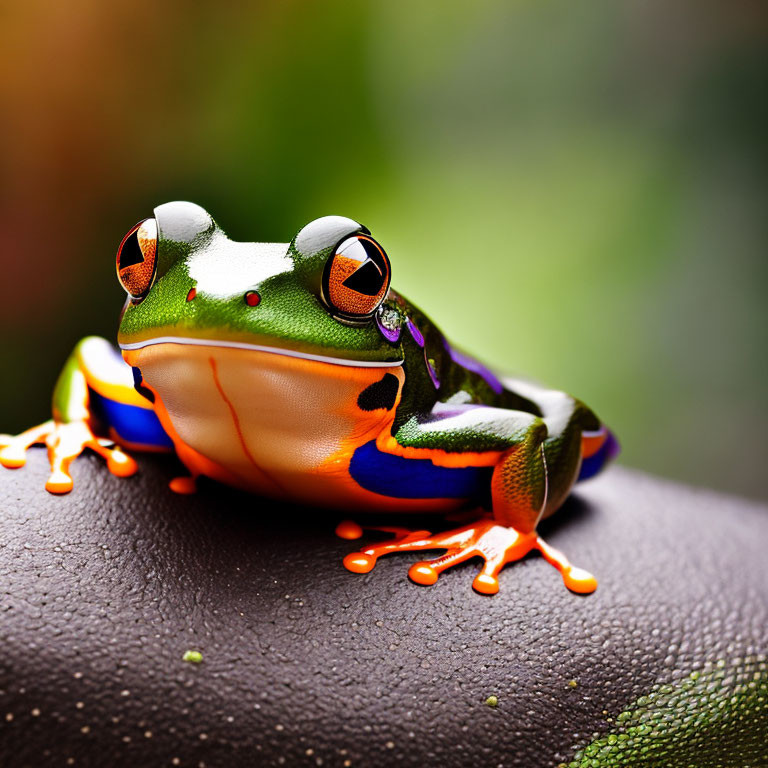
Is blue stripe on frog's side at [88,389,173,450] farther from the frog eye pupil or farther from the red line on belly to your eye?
the frog eye pupil

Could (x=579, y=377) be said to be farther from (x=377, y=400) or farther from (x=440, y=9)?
(x=377, y=400)

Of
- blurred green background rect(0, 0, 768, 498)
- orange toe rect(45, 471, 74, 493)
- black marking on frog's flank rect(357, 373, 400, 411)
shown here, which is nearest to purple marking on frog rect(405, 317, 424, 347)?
black marking on frog's flank rect(357, 373, 400, 411)

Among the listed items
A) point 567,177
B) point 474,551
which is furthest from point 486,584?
point 567,177

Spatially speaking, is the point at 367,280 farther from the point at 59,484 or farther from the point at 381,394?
the point at 59,484

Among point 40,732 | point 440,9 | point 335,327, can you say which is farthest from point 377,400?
point 440,9

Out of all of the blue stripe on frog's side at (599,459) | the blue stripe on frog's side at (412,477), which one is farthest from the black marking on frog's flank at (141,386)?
the blue stripe on frog's side at (599,459)

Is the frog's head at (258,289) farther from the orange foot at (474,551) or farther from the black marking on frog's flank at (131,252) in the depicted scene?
the orange foot at (474,551)
